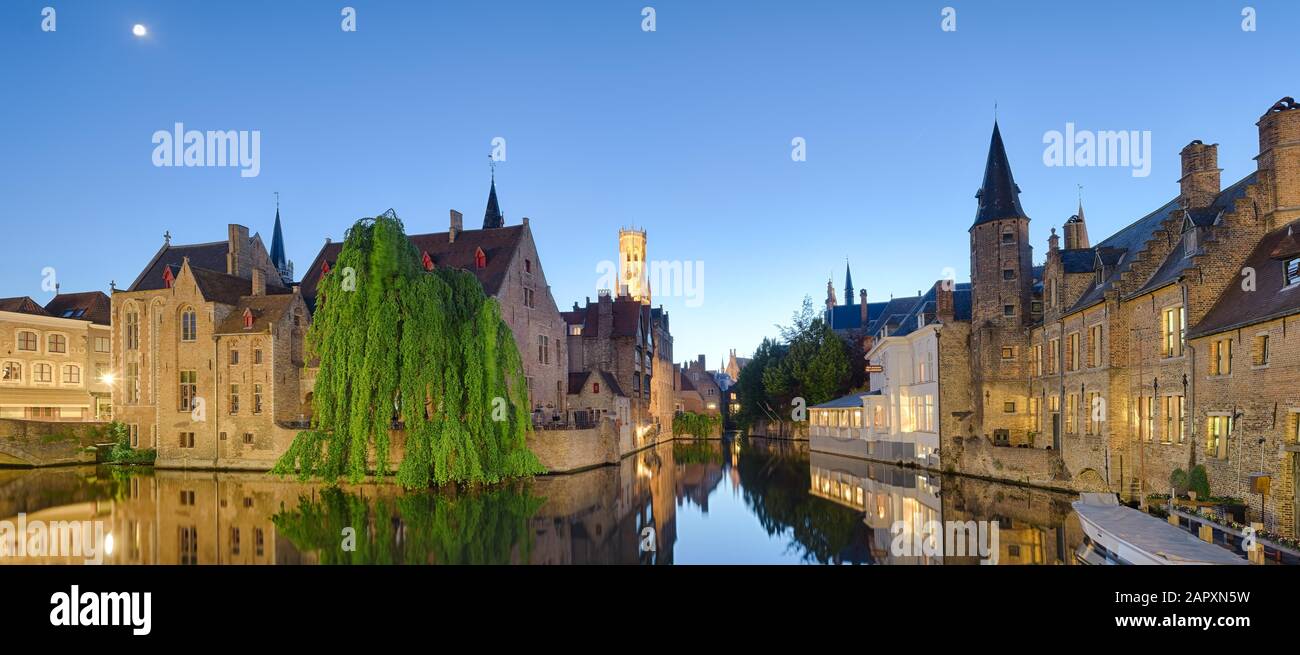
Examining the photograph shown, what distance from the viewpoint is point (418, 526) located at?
19.3 m

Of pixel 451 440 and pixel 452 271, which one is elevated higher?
pixel 452 271

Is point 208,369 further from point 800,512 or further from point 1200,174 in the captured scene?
point 1200,174

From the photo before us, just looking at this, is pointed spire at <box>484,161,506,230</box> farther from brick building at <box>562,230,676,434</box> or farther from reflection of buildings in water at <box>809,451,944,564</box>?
reflection of buildings in water at <box>809,451,944,564</box>

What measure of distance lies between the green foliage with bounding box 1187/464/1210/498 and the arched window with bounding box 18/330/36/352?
54.6 m

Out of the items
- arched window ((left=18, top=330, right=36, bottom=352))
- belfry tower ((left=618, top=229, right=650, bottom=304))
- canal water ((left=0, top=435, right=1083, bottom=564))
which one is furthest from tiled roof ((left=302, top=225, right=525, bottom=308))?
belfry tower ((left=618, top=229, right=650, bottom=304))

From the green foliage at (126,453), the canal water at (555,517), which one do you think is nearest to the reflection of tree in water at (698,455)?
the canal water at (555,517)

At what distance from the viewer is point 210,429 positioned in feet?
122

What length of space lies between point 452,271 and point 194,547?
1402 centimetres

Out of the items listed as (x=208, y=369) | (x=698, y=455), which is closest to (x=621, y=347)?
(x=698, y=455)

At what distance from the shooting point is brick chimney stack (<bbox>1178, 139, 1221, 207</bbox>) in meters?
24.2

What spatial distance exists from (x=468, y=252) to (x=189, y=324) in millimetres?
14660
